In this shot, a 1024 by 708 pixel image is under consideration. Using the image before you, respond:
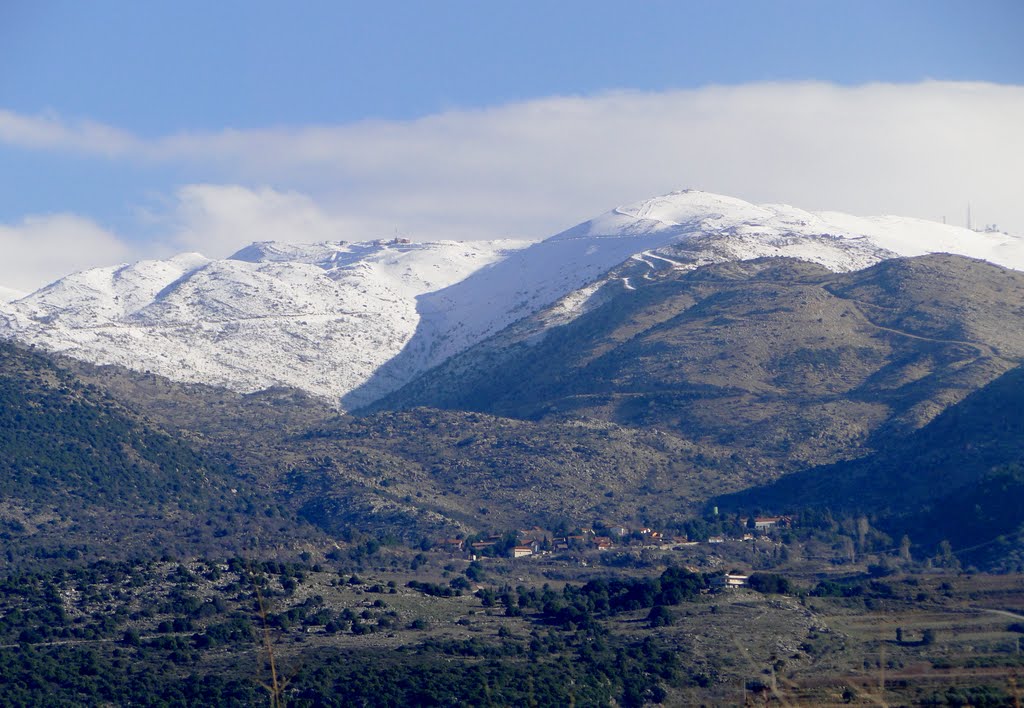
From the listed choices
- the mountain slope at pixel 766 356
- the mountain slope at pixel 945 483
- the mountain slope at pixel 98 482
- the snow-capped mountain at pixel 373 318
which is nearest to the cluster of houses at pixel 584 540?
the mountain slope at pixel 945 483

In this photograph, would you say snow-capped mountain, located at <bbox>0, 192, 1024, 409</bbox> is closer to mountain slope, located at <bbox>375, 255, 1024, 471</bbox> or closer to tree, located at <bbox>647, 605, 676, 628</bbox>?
mountain slope, located at <bbox>375, 255, 1024, 471</bbox>

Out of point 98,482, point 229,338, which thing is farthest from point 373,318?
point 98,482

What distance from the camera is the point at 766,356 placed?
132125mm

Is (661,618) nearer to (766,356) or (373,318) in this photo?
(766,356)

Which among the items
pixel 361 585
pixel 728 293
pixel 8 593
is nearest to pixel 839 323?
pixel 728 293

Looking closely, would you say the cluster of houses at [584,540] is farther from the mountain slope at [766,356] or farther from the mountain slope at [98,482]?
the mountain slope at [766,356]

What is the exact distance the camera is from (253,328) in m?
190

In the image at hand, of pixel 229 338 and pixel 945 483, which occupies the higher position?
pixel 229 338

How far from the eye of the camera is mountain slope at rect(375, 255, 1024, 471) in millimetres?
120062

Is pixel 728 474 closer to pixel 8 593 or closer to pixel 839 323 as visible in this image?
pixel 839 323

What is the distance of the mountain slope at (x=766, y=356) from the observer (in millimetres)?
120062

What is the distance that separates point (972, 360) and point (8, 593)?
77.6 metres

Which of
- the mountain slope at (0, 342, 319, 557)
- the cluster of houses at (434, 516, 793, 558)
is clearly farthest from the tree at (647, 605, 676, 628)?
the mountain slope at (0, 342, 319, 557)

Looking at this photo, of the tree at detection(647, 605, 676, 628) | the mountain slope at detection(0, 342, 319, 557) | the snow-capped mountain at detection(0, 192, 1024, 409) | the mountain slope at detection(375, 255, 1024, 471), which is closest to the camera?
the tree at detection(647, 605, 676, 628)
